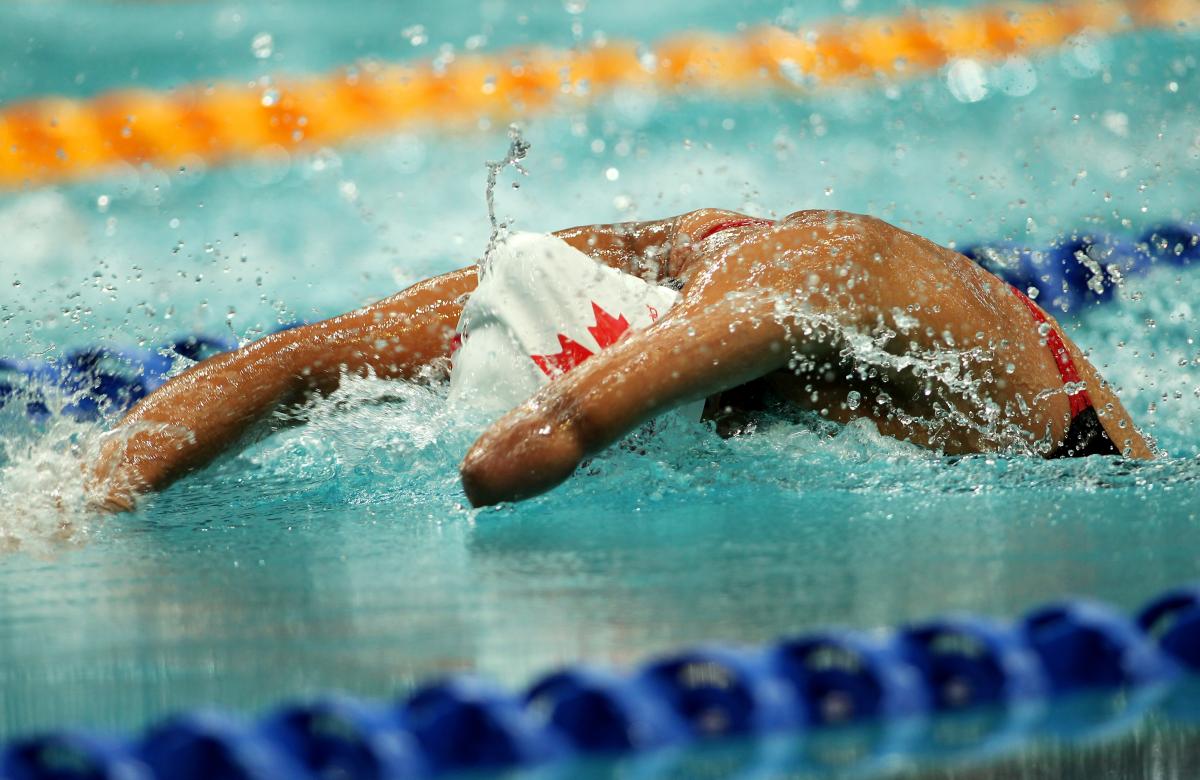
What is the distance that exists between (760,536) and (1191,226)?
3164 mm

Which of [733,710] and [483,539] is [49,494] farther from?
[733,710]

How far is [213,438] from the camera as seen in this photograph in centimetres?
191

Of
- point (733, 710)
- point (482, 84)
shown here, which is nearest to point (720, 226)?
point (733, 710)

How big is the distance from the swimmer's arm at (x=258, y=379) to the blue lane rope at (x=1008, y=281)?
0.81 metres

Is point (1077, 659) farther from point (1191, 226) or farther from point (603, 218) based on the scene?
point (603, 218)

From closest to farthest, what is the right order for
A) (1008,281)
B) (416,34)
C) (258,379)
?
(258,379), (1008,281), (416,34)

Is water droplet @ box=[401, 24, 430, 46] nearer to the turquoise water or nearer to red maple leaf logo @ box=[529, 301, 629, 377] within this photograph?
the turquoise water

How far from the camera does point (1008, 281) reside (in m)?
3.49

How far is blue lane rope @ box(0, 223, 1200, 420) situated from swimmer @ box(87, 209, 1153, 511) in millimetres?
841

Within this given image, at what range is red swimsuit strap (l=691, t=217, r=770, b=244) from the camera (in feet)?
6.59

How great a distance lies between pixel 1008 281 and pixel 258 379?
7.20 ft

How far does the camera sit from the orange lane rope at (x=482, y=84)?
554cm

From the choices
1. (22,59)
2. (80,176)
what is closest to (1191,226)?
(80,176)

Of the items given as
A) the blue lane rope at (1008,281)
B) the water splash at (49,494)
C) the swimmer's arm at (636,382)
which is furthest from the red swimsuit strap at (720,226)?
the blue lane rope at (1008,281)
